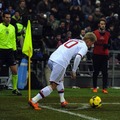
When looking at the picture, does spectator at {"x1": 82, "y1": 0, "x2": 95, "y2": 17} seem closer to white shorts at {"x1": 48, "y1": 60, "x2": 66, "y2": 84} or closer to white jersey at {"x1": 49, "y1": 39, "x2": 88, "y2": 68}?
white jersey at {"x1": 49, "y1": 39, "x2": 88, "y2": 68}

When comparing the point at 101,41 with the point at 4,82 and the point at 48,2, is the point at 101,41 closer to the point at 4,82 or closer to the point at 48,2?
the point at 4,82

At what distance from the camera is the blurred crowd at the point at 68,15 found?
Answer: 756 inches

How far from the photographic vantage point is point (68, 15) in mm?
20922

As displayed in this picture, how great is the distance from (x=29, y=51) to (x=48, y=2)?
34.2ft

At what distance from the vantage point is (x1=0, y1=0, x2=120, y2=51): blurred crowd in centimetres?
1920

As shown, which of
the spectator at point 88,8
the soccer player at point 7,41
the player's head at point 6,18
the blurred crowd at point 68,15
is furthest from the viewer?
the spectator at point 88,8

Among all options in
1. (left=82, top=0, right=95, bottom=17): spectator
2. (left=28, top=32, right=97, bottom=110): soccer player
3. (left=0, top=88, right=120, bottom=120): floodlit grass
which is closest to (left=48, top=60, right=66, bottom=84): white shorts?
(left=28, top=32, right=97, bottom=110): soccer player

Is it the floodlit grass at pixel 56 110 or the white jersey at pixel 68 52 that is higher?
the white jersey at pixel 68 52

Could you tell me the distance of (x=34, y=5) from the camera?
21547 mm

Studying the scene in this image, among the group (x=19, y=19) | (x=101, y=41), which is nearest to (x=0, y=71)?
(x=19, y=19)

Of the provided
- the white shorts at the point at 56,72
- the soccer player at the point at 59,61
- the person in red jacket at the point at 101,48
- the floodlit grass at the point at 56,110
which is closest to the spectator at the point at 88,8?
the person in red jacket at the point at 101,48

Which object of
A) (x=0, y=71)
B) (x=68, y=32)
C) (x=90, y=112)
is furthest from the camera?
(x=68, y=32)

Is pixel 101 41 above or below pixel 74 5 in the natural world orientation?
below

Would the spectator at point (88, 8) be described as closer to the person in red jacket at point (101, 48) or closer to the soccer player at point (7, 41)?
the person in red jacket at point (101, 48)
